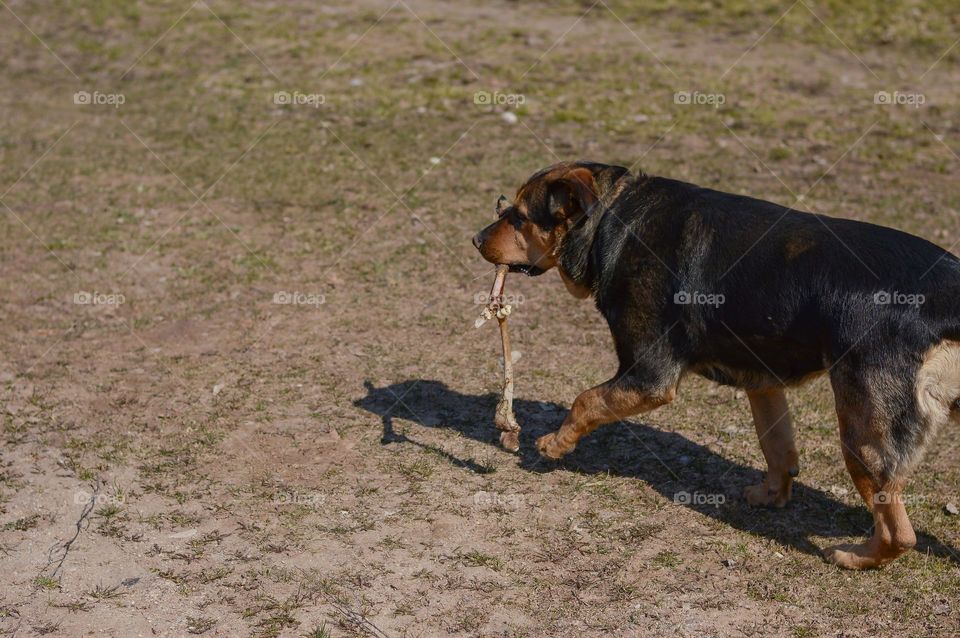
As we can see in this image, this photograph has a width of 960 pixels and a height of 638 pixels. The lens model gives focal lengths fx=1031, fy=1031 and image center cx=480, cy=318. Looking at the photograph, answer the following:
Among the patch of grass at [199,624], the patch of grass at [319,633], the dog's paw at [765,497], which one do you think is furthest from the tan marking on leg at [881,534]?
the patch of grass at [199,624]

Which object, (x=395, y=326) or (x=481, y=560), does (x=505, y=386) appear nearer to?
(x=481, y=560)

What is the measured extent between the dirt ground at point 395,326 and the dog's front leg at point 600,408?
1.02 feet

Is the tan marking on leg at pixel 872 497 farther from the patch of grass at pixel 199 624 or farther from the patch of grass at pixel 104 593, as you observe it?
the patch of grass at pixel 104 593

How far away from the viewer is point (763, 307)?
5.61m

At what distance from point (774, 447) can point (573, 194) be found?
6.56ft

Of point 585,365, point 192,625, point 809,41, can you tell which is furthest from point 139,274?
point 809,41

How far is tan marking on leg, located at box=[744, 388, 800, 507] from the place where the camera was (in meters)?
6.37

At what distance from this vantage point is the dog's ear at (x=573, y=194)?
6.29 meters

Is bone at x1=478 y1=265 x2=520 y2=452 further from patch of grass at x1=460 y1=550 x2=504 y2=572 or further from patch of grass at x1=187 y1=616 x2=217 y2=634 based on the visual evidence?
patch of grass at x1=187 y1=616 x2=217 y2=634

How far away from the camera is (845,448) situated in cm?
543

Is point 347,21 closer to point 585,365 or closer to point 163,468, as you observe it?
point 585,365

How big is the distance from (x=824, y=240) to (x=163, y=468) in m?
4.33

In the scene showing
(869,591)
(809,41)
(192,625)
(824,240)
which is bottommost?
(192,625)

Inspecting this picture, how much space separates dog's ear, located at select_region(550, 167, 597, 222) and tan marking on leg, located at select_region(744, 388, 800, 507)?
1555 mm
